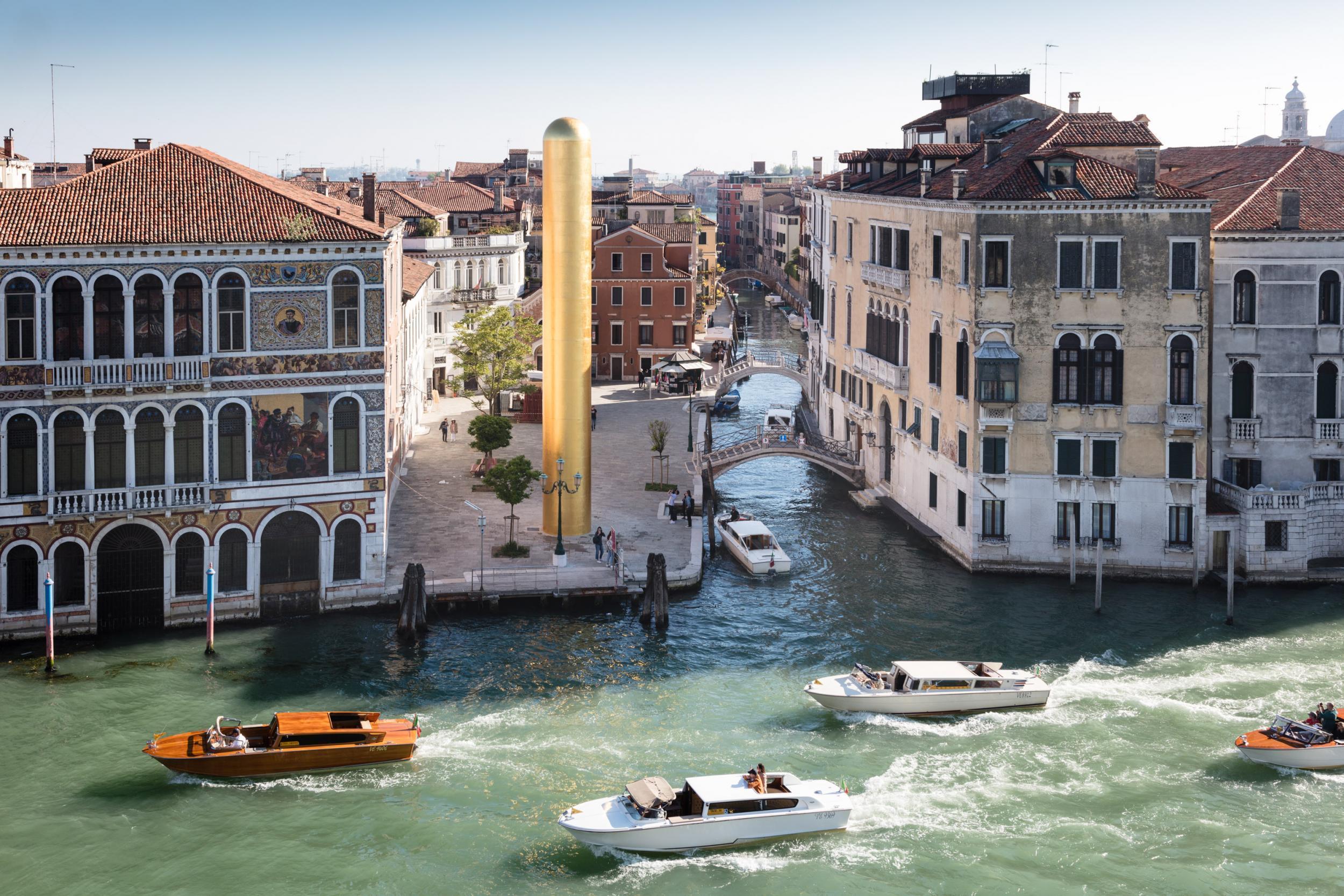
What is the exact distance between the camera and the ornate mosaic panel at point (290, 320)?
3788 cm

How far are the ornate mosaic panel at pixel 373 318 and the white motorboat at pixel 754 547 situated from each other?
13372 mm

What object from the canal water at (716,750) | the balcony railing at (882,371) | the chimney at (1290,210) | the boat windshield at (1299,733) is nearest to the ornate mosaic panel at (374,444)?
the canal water at (716,750)

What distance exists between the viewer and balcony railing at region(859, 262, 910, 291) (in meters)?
50.9

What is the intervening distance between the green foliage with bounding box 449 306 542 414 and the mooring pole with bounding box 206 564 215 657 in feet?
83.4

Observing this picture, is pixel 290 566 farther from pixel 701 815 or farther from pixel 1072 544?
pixel 1072 544

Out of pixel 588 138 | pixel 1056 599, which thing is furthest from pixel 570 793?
pixel 588 138

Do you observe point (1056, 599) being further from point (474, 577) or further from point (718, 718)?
point (474, 577)

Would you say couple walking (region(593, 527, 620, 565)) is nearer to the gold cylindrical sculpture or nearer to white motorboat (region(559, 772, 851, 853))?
the gold cylindrical sculpture

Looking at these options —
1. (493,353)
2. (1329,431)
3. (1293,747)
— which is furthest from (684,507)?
(1293,747)

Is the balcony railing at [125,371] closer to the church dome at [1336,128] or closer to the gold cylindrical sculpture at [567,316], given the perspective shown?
the gold cylindrical sculpture at [567,316]

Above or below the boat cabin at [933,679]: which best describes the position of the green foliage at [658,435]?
above

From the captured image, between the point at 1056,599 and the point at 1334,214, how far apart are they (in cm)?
1460

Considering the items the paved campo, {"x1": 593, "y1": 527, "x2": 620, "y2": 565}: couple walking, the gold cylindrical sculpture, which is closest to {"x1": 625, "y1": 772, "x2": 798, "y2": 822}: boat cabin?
the paved campo

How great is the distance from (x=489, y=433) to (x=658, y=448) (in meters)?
6.01
